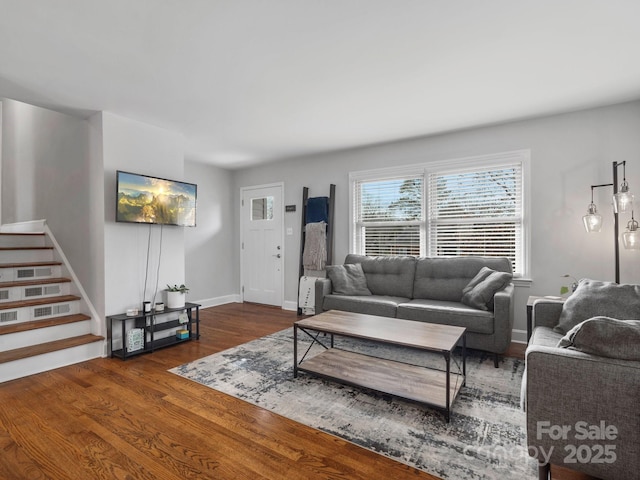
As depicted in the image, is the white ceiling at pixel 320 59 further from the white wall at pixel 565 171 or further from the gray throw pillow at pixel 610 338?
the gray throw pillow at pixel 610 338

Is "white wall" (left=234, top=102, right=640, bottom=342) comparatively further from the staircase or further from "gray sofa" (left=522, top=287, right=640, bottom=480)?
the staircase

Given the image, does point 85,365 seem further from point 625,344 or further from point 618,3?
point 618,3

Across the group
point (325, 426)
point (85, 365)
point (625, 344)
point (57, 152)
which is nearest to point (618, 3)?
point (625, 344)

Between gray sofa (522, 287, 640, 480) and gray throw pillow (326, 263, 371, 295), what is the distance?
245cm

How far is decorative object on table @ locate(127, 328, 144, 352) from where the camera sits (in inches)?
126

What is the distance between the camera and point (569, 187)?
3.34 metres

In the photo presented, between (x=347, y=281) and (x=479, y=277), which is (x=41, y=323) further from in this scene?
(x=479, y=277)

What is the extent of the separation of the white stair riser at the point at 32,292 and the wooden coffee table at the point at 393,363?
3000 millimetres

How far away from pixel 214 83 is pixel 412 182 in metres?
2.70

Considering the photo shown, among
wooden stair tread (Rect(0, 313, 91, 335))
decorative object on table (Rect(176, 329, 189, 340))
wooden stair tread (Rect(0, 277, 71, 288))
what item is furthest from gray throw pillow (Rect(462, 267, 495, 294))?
wooden stair tread (Rect(0, 277, 71, 288))

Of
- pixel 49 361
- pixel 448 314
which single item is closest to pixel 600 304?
pixel 448 314

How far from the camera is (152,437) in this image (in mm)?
1872

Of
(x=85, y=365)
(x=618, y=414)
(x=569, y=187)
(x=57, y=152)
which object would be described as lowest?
(x=85, y=365)

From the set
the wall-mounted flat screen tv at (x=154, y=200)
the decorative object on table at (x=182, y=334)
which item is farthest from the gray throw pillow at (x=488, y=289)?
the wall-mounted flat screen tv at (x=154, y=200)
